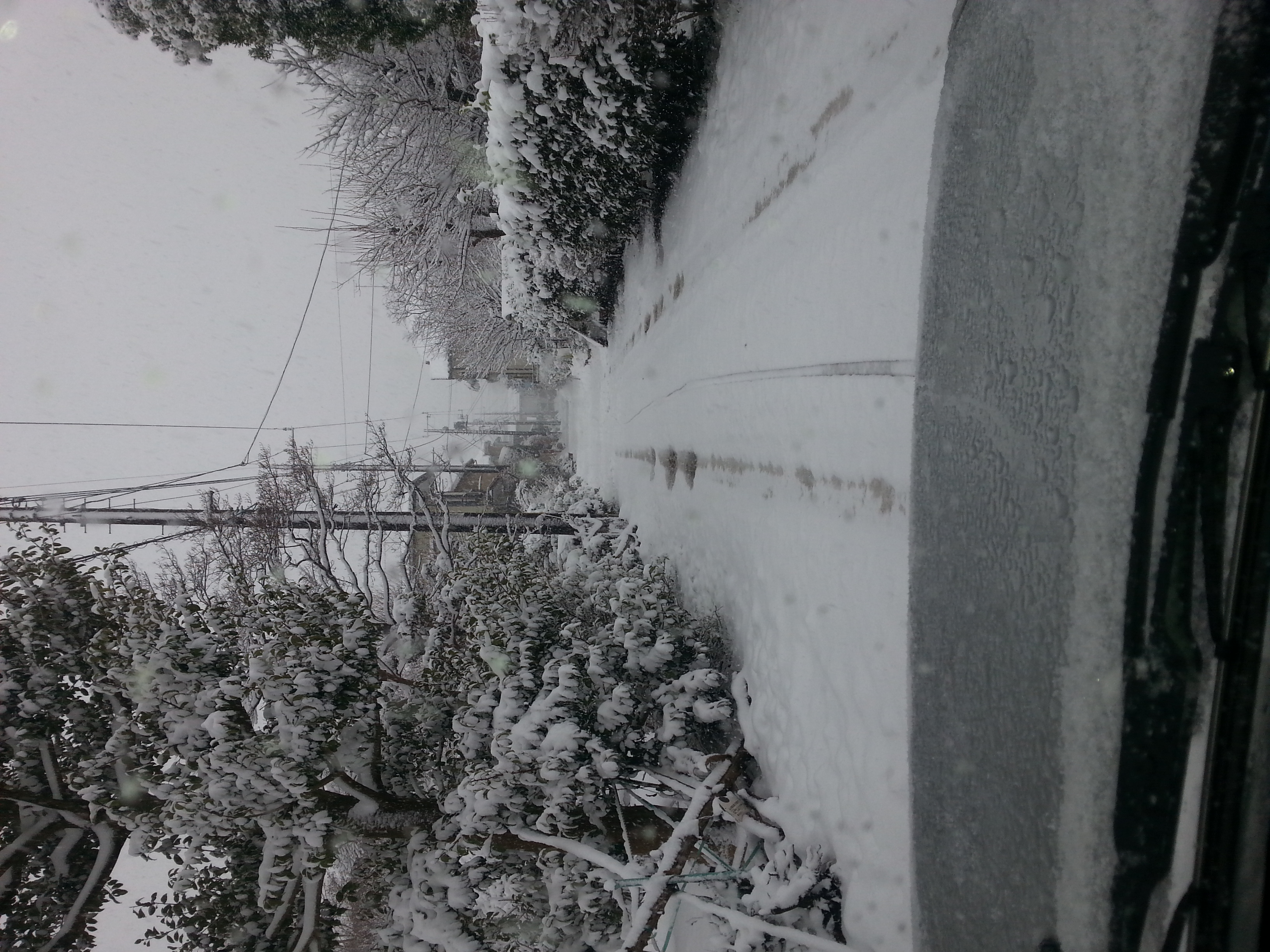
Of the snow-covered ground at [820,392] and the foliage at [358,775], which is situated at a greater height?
the snow-covered ground at [820,392]

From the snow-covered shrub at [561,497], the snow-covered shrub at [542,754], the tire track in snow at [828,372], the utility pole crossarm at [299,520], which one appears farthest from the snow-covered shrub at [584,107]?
the snow-covered shrub at [561,497]

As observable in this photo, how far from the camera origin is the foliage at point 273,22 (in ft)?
23.0

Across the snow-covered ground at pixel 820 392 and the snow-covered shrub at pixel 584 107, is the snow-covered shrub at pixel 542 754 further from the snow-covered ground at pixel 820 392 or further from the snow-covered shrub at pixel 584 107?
the snow-covered shrub at pixel 584 107

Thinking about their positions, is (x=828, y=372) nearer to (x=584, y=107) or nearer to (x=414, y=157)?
(x=584, y=107)

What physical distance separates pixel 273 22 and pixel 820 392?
7.04 m

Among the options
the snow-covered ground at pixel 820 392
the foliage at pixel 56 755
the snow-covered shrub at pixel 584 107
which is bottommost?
the foliage at pixel 56 755

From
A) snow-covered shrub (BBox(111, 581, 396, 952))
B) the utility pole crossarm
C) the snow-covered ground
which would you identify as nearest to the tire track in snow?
the snow-covered ground

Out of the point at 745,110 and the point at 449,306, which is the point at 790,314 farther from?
the point at 449,306

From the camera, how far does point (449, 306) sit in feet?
53.9

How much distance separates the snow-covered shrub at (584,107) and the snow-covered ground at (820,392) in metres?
0.55

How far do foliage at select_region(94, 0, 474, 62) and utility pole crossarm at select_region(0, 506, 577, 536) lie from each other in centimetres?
558

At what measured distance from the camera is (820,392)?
160 inches

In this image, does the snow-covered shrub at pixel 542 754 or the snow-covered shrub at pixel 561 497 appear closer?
the snow-covered shrub at pixel 542 754

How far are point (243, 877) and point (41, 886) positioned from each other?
63.6 inches
